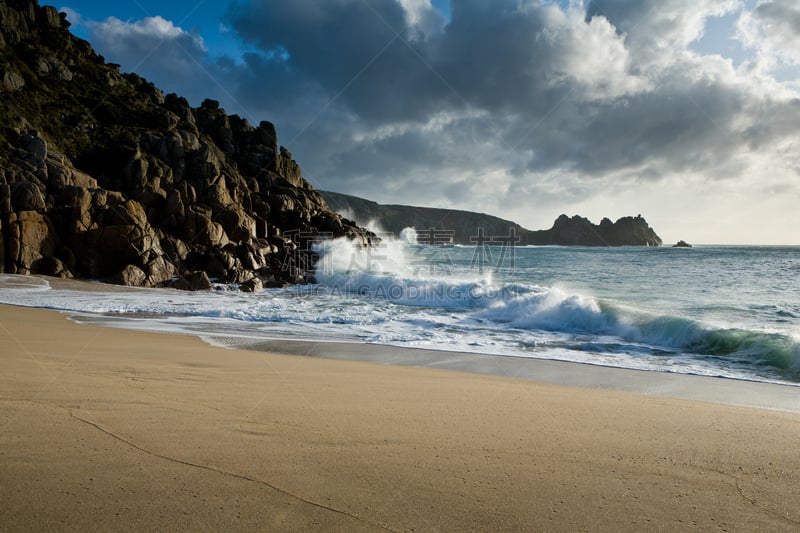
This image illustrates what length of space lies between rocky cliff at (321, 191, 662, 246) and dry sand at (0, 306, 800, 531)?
317 ft

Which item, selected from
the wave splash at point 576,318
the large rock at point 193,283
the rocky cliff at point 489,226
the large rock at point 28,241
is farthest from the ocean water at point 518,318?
the rocky cliff at point 489,226

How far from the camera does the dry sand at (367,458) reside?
1.95 metres

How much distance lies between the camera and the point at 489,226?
480 feet

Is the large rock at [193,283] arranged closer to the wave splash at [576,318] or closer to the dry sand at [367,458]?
the wave splash at [576,318]

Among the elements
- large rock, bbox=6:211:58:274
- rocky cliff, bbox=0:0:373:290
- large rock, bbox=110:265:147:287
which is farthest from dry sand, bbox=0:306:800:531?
large rock, bbox=6:211:58:274

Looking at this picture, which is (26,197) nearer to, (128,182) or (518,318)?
(128,182)

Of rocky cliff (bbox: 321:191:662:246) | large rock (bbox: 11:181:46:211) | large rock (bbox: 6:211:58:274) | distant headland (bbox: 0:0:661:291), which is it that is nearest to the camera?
large rock (bbox: 6:211:58:274)

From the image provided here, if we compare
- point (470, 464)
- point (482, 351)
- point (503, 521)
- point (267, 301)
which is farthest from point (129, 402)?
point (267, 301)

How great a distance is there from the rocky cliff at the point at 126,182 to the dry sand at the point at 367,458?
59.4 feet

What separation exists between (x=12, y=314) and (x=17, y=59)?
133ft

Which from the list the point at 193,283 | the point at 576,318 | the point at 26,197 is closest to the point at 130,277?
the point at 193,283

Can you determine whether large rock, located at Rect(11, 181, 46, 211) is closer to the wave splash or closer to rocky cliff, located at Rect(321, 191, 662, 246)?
the wave splash

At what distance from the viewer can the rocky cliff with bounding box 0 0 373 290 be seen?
67.6 ft

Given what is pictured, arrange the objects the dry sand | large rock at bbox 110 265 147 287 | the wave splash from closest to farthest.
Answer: the dry sand
the wave splash
large rock at bbox 110 265 147 287
